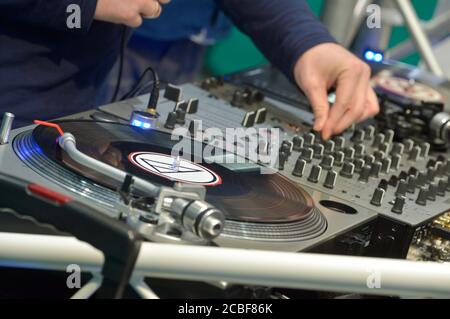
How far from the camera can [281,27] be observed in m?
1.98

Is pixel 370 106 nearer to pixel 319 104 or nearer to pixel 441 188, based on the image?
pixel 319 104

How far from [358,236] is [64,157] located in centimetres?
44

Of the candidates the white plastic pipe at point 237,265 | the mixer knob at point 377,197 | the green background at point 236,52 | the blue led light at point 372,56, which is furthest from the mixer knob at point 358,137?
the green background at point 236,52

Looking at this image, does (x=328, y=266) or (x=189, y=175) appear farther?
(x=189, y=175)

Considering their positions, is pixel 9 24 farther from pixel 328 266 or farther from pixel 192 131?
pixel 328 266

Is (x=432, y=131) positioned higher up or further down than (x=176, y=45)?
higher up

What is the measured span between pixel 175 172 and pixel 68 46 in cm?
58

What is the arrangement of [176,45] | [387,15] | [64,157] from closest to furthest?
1. [64,157]
2. [176,45]
3. [387,15]

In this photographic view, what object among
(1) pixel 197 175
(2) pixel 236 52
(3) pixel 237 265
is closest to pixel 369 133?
(1) pixel 197 175

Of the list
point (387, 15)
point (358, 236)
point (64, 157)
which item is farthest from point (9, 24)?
point (387, 15)

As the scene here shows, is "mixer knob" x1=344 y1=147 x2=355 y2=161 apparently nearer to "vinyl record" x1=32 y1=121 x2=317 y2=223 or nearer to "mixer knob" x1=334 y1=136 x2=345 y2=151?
"mixer knob" x1=334 y1=136 x2=345 y2=151

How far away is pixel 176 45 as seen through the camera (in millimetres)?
3107

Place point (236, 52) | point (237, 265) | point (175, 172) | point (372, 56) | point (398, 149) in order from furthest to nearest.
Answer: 1. point (236, 52)
2. point (372, 56)
3. point (398, 149)
4. point (175, 172)
5. point (237, 265)

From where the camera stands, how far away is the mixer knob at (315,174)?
152 centimetres
